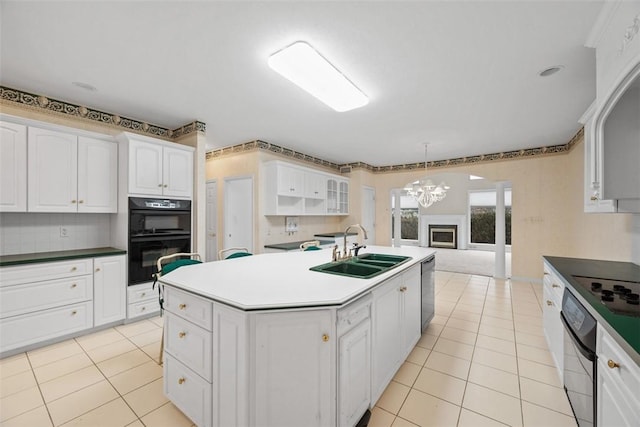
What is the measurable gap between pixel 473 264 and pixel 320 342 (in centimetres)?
Result: 701

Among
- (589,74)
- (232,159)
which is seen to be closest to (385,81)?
(589,74)

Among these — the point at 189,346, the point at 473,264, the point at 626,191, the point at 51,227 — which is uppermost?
the point at 626,191

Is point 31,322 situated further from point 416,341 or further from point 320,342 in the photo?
point 416,341

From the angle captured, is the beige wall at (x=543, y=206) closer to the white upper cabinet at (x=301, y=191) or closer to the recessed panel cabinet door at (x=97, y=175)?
the white upper cabinet at (x=301, y=191)

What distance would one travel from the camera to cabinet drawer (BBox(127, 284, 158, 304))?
305 cm

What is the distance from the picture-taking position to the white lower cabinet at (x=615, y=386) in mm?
893

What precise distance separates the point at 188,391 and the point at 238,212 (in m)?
3.49

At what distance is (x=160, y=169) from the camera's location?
3.26 m

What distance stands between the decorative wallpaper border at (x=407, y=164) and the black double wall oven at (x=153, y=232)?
1671 millimetres

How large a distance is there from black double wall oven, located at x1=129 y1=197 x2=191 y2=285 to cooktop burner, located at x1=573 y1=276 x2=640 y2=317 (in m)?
3.93

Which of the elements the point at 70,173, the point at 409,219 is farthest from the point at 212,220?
the point at 409,219

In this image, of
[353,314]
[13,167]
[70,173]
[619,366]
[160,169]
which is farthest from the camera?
[160,169]

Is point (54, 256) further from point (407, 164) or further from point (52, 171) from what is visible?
point (407, 164)

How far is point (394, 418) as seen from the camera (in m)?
1.66
